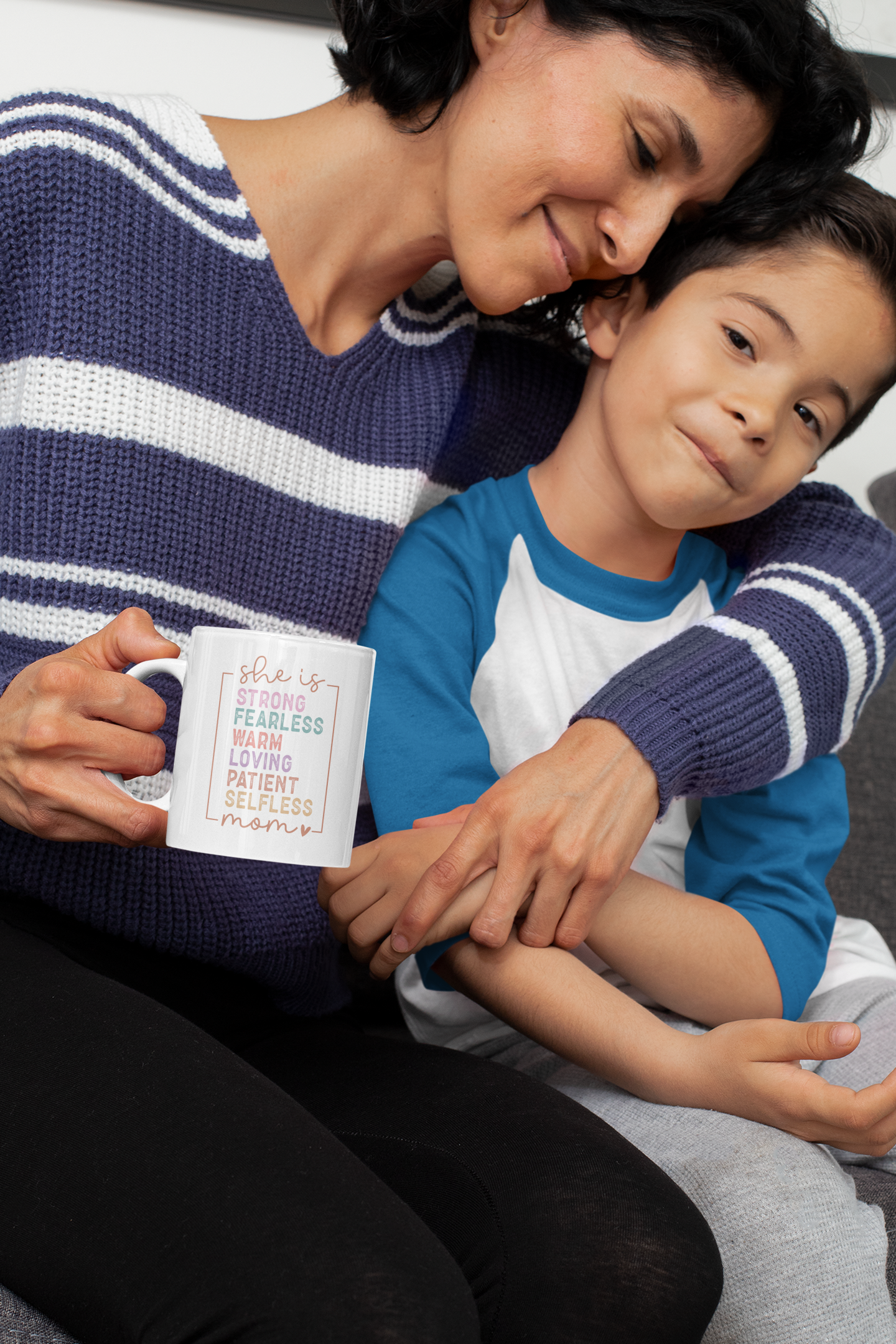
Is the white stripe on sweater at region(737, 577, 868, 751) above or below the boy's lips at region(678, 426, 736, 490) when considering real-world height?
below

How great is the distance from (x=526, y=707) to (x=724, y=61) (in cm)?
57

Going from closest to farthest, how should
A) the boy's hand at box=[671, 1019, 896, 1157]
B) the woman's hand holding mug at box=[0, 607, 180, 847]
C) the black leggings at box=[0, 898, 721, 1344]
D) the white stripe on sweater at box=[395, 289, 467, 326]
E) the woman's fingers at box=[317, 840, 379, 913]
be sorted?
the black leggings at box=[0, 898, 721, 1344] < the woman's hand holding mug at box=[0, 607, 180, 847] < the boy's hand at box=[671, 1019, 896, 1157] < the woman's fingers at box=[317, 840, 379, 913] < the white stripe on sweater at box=[395, 289, 467, 326]

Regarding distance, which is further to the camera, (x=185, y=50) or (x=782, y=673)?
(x=185, y=50)

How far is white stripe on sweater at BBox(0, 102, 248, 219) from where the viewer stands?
2.66 ft

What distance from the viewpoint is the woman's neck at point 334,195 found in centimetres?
93

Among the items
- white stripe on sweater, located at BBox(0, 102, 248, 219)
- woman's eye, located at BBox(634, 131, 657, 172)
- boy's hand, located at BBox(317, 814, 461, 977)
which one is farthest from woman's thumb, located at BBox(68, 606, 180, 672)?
woman's eye, located at BBox(634, 131, 657, 172)

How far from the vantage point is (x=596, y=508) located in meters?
1.02

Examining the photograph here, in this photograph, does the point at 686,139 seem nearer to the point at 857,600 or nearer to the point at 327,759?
the point at 857,600

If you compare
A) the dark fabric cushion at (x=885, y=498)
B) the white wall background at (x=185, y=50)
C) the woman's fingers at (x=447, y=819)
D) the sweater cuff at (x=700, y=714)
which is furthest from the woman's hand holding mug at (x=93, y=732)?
the dark fabric cushion at (x=885, y=498)

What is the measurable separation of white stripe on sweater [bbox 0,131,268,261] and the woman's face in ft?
0.60

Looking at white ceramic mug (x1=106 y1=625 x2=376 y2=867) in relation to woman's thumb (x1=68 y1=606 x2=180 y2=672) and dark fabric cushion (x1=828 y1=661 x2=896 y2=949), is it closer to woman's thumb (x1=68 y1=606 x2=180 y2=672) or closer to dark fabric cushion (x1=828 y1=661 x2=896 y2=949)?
woman's thumb (x1=68 y1=606 x2=180 y2=672)

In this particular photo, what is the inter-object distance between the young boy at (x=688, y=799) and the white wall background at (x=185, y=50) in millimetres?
602

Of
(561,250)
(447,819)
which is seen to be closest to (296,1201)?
(447,819)

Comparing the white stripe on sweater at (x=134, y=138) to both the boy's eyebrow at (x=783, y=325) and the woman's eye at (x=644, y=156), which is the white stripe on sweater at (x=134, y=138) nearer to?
the woman's eye at (x=644, y=156)
